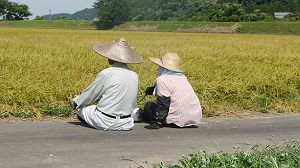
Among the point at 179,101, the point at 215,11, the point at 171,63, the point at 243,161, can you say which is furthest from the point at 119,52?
the point at 215,11

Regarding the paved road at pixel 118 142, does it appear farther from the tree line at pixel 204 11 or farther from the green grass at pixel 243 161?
the tree line at pixel 204 11

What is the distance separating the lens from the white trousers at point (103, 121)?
6742 millimetres

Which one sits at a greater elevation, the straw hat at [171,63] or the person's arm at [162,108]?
the straw hat at [171,63]

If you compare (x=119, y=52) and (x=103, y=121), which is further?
(x=119, y=52)

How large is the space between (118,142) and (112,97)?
881mm

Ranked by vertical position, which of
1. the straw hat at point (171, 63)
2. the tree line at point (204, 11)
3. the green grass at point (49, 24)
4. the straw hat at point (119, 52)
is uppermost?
the straw hat at point (119, 52)

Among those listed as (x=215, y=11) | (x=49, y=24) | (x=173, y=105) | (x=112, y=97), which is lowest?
(x=49, y=24)

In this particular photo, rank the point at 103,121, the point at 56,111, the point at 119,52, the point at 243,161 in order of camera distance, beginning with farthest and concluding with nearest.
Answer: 1. the point at 56,111
2. the point at 119,52
3. the point at 103,121
4. the point at 243,161

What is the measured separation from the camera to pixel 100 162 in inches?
202

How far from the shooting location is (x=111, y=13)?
3917 inches

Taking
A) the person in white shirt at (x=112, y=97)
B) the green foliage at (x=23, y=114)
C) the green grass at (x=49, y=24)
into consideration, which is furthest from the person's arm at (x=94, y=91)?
the green grass at (x=49, y=24)

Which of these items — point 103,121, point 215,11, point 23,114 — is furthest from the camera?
point 215,11

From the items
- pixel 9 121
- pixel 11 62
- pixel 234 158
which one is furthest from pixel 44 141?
pixel 11 62

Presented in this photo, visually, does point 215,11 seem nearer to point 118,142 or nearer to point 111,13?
point 111,13
